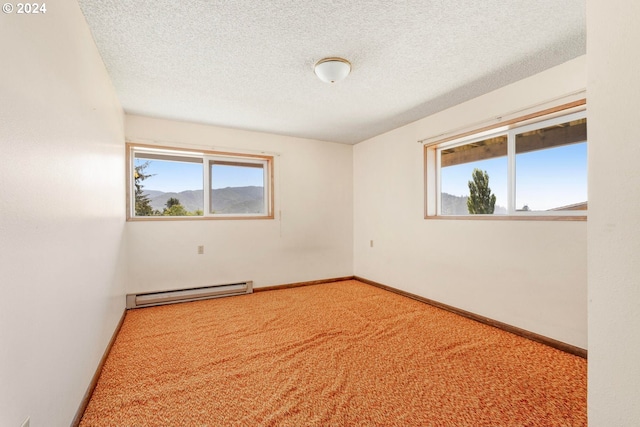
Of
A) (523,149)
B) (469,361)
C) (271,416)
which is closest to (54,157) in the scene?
(271,416)

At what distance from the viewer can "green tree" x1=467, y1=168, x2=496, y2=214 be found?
9.35ft

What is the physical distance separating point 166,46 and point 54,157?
1.20 m

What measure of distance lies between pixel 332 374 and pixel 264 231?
2.47 m

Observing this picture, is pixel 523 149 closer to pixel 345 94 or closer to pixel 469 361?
pixel 345 94

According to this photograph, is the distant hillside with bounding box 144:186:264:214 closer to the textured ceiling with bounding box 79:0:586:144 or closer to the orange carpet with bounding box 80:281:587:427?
the textured ceiling with bounding box 79:0:586:144

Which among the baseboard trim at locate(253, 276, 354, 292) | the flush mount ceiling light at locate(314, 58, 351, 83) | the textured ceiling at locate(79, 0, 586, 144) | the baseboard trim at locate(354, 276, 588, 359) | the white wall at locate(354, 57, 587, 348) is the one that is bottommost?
the baseboard trim at locate(253, 276, 354, 292)

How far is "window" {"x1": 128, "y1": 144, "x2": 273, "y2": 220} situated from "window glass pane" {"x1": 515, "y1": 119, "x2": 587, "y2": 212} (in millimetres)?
3026

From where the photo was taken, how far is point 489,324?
2643mm

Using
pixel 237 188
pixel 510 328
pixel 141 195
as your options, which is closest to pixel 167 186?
pixel 141 195

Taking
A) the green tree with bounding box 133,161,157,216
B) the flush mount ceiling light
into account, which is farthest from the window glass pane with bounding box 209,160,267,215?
the flush mount ceiling light

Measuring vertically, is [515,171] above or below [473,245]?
above

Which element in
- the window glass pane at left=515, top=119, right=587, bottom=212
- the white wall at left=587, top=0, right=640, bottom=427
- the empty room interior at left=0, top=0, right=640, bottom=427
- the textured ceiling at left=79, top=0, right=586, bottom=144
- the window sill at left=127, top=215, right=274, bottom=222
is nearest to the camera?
the white wall at left=587, top=0, right=640, bottom=427

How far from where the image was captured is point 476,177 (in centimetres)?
299

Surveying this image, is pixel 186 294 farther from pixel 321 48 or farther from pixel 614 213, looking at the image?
pixel 614 213
